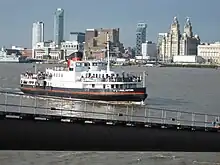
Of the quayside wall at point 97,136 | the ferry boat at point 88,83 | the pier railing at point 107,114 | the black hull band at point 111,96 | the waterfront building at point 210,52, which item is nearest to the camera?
the quayside wall at point 97,136

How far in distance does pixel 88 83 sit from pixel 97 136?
30.3 metres

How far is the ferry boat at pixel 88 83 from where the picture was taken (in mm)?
41656

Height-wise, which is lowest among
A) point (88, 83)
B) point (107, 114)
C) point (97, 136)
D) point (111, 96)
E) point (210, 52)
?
point (111, 96)

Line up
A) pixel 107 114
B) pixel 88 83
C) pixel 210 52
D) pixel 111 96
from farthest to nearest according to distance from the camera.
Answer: pixel 210 52, pixel 88 83, pixel 111 96, pixel 107 114

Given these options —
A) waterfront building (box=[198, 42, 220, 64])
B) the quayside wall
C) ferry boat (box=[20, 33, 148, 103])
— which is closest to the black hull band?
ferry boat (box=[20, 33, 148, 103])

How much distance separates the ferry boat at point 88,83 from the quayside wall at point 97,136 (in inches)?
1066

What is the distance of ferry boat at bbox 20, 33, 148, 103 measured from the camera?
41.7m

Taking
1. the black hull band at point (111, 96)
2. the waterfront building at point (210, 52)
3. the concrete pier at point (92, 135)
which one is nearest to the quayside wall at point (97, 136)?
the concrete pier at point (92, 135)

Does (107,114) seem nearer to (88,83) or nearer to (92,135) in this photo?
(92,135)

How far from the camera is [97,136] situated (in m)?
12.7

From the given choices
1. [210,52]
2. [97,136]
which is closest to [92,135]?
[97,136]

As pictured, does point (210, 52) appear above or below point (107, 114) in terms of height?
above

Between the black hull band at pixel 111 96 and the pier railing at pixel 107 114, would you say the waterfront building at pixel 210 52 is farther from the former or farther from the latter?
the pier railing at pixel 107 114

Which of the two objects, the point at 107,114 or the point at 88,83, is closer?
the point at 107,114
